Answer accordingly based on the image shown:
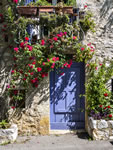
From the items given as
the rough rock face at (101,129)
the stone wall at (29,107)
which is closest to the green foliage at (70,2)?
the stone wall at (29,107)

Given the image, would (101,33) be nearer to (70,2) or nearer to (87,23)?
(87,23)

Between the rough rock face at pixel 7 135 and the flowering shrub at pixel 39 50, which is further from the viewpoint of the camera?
the flowering shrub at pixel 39 50

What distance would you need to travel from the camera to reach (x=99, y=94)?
4.28m

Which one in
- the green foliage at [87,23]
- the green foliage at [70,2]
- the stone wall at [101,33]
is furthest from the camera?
the stone wall at [101,33]

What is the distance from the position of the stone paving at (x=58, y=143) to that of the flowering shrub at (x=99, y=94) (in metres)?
0.65

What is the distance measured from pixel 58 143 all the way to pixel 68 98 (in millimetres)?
1240

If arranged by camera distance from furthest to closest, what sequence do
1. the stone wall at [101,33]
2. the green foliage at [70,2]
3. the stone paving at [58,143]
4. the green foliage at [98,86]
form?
the stone wall at [101,33], the green foliage at [70,2], the green foliage at [98,86], the stone paving at [58,143]

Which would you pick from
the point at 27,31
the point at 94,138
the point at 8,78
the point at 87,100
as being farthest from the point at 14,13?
the point at 94,138

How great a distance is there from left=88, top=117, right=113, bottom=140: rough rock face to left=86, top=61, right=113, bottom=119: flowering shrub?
0.53ft

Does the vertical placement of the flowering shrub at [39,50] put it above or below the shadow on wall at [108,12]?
below

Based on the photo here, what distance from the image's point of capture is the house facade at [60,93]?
4.55m

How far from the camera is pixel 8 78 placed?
4.55 m

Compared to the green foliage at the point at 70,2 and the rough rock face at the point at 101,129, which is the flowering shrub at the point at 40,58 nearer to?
the green foliage at the point at 70,2

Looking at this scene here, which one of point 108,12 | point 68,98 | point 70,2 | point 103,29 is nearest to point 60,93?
point 68,98
